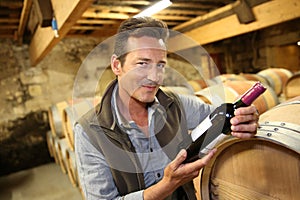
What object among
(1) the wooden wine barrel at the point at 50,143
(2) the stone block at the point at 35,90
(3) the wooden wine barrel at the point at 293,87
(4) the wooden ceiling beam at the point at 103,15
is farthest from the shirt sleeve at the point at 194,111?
(2) the stone block at the point at 35,90

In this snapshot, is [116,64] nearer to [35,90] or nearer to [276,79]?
[276,79]

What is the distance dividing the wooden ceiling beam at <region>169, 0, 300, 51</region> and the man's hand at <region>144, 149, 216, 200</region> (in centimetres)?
207

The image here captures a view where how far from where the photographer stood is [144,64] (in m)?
0.86

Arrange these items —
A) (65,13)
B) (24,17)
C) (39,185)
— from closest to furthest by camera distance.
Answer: (65,13)
(24,17)
(39,185)

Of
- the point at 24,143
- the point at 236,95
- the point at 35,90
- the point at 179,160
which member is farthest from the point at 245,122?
the point at 24,143

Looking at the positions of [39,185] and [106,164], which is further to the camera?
[39,185]

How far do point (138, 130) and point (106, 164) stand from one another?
0.57 ft

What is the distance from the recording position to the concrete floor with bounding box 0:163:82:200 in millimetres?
3291

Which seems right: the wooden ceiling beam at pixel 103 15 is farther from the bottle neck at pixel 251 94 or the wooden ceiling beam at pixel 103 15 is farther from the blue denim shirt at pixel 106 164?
the bottle neck at pixel 251 94

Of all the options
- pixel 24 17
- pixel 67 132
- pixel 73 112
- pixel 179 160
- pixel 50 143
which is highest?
pixel 24 17

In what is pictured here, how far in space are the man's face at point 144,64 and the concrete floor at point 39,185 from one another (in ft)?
8.59

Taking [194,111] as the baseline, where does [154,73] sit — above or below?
above

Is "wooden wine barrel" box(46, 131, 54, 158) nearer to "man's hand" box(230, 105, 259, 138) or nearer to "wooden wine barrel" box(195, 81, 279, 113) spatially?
"wooden wine barrel" box(195, 81, 279, 113)

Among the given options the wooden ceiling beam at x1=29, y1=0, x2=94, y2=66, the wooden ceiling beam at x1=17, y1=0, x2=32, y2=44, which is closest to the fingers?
the wooden ceiling beam at x1=29, y1=0, x2=94, y2=66
